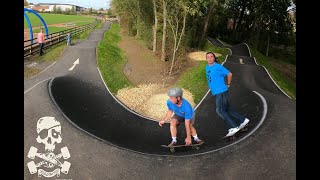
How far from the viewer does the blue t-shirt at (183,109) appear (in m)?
8.02

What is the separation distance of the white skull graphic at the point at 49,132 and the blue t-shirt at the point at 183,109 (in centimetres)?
327

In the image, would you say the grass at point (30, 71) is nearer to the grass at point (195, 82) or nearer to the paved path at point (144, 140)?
the paved path at point (144, 140)

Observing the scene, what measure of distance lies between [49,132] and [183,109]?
155 inches

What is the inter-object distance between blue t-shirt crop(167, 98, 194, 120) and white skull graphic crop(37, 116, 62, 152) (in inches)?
129

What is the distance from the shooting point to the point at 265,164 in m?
6.97

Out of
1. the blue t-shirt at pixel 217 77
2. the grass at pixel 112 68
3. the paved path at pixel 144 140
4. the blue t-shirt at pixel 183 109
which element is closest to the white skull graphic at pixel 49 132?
the paved path at pixel 144 140

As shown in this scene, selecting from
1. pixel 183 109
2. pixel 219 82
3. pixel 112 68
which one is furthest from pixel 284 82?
pixel 183 109

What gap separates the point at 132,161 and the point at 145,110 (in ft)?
25.7

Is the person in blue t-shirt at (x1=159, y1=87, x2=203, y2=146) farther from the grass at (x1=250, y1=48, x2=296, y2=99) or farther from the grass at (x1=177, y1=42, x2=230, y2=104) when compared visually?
the grass at (x1=250, y1=48, x2=296, y2=99)

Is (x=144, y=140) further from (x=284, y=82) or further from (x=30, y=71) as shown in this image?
(x=284, y=82)

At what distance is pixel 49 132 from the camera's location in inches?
327
